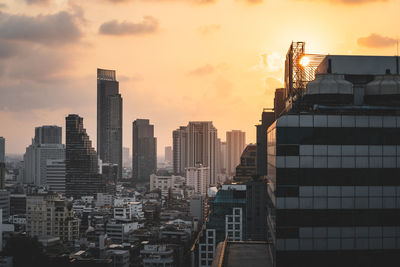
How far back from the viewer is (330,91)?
31719mm

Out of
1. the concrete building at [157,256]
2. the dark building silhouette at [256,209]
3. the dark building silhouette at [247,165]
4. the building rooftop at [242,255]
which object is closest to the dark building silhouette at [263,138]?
the dark building silhouette at [256,209]

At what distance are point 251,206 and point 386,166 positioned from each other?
72892 millimetres

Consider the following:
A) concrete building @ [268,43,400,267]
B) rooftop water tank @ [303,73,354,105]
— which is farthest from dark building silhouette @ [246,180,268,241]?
concrete building @ [268,43,400,267]

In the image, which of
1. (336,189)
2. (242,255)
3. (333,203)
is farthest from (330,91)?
(242,255)

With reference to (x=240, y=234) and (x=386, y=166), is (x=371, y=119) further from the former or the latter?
(x=240, y=234)

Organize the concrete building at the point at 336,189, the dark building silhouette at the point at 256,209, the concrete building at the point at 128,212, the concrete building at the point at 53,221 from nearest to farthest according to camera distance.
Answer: the concrete building at the point at 336,189, the dark building silhouette at the point at 256,209, the concrete building at the point at 53,221, the concrete building at the point at 128,212

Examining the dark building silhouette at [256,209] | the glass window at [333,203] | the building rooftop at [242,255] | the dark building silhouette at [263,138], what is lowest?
the dark building silhouette at [256,209]

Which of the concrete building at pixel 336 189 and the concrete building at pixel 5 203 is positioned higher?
the concrete building at pixel 336 189

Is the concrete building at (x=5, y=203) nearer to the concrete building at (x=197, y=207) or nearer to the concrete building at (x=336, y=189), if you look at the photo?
the concrete building at (x=197, y=207)

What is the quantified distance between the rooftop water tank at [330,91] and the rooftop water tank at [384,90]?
1335mm

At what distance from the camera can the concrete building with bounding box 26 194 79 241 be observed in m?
134

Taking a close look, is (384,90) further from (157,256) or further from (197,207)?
(197,207)

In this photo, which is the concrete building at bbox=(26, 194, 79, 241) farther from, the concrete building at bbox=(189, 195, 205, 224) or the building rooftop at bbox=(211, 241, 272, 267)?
the building rooftop at bbox=(211, 241, 272, 267)

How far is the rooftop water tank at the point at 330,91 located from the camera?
31.7 metres
